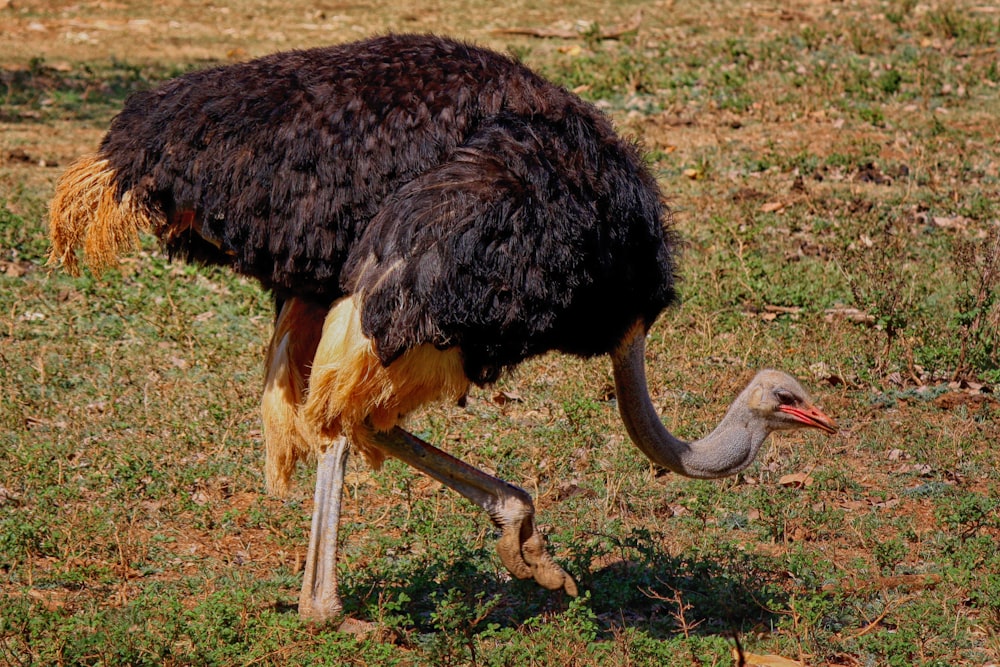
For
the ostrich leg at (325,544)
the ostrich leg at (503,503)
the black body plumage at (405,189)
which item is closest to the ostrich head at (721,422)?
the black body plumage at (405,189)

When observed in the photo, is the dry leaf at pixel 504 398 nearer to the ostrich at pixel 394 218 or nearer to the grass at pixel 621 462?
the grass at pixel 621 462

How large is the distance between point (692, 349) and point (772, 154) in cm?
295

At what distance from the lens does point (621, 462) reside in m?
6.15

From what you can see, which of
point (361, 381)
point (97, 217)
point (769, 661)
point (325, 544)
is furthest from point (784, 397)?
point (97, 217)

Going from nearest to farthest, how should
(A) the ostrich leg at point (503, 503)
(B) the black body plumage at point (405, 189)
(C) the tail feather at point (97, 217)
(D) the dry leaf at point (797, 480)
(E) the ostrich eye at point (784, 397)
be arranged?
(B) the black body plumage at point (405, 189), (C) the tail feather at point (97, 217), (A) the ostrich leg at point (503, 503), (E) the ostrich eye at point (784, 397), (D) the dry leaf at point (797, 480)

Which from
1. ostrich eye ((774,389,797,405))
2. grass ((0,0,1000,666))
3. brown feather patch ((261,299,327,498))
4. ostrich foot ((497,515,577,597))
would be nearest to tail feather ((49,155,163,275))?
brown feather patch ((261,299,327,498))

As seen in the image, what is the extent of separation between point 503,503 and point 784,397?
1242 millimetres

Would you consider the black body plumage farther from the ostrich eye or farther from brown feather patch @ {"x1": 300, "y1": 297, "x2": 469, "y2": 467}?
the ostrich eye

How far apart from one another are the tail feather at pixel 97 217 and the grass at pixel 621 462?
125 centimetres

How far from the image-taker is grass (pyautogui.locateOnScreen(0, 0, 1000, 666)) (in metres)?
4.67

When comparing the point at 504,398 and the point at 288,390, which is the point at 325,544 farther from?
the point at 504,398

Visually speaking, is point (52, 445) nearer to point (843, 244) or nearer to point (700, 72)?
point (843, 244)

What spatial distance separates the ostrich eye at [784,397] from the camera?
519 centimetres

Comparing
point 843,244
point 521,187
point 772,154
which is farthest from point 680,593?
point 772,154
